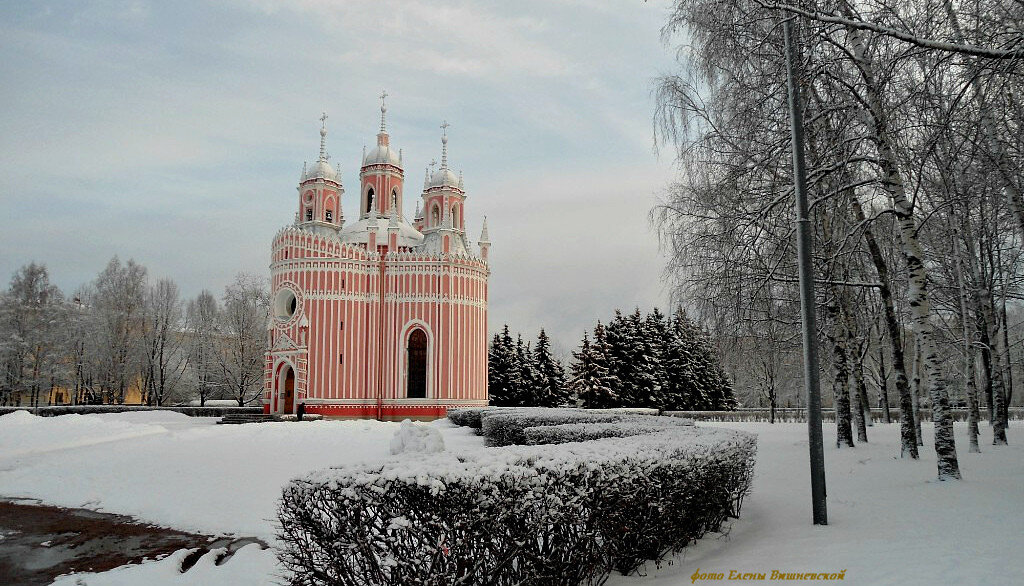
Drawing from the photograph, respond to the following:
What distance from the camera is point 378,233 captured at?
36906 mm

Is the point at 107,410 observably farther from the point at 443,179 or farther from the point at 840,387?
the point at 840,387

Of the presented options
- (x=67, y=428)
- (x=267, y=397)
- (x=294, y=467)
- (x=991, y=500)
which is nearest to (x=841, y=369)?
(x=991, y=500)

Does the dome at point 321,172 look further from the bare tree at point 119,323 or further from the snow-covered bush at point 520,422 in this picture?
the snow-covered bush at point 520,422

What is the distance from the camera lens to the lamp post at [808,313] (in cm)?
689

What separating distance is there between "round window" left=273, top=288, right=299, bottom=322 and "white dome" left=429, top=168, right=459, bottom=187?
11.4m

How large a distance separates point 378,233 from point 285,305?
673cm

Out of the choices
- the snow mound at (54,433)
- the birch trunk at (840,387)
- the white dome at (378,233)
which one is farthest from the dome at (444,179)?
the birch trunk at (840,387)

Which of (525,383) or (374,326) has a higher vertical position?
(374,326)

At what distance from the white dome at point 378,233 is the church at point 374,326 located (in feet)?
0.45

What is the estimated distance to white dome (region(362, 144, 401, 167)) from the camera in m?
40.0

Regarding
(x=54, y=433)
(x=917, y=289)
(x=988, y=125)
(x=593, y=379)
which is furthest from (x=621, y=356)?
(x=988, y=125)

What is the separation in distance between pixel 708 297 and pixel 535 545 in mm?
8831

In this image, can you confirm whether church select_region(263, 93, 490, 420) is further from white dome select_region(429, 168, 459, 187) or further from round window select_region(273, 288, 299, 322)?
white dome select_region(429, 168, 459, 187)

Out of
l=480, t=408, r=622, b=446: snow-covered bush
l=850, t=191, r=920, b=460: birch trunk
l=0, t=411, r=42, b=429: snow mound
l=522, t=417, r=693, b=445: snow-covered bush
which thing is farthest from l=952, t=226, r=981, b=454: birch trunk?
l=0, t=411, r=42, b=429: snow mound
